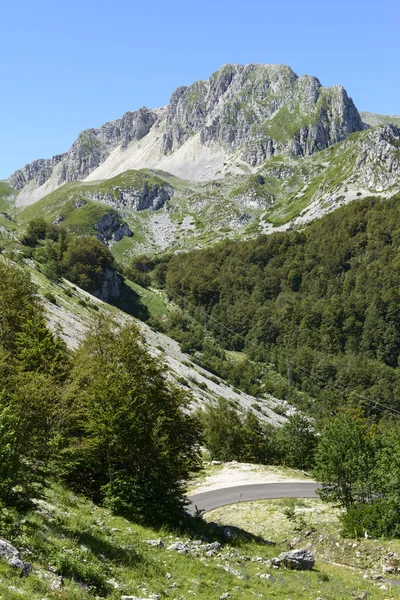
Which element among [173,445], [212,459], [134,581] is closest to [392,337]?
[212,459]

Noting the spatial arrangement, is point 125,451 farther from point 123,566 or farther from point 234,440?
point 234,440

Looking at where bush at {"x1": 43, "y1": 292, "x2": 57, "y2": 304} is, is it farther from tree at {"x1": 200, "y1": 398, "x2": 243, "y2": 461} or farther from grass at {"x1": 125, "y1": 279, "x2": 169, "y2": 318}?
grass at {"x1": 125, "y1": 279, "x2": 169, "y2": 318}

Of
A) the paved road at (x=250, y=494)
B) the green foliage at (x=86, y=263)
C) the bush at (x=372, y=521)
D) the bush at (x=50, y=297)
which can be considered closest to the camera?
the bush at (x=372, y=521)

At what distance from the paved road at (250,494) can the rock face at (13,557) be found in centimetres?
2750

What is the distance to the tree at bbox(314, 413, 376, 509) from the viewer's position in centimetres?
3488

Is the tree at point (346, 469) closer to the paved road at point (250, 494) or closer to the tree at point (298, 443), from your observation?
the paved road at point (250, 494)

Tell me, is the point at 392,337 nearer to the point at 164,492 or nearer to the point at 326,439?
the point at 326,439

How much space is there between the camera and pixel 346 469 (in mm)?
35344

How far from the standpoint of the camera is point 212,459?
5891 cm

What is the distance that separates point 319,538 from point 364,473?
23.6 feet

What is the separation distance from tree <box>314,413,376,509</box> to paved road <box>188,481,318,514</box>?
536 centimetres

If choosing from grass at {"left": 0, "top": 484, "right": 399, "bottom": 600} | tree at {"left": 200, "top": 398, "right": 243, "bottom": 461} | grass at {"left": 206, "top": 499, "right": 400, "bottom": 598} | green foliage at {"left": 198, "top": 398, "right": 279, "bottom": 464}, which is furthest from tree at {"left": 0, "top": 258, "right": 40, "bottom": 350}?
tree at {"left": 200, "top": 398, "right": 243, "bottom": 461}

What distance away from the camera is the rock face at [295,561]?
72.5 ft

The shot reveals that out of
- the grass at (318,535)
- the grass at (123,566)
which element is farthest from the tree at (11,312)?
the grass at (318,535)
